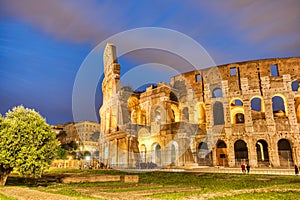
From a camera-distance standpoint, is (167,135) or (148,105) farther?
(148,105)

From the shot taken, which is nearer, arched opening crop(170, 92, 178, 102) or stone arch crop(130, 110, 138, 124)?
arched opening crop(170, 92, 178, 102)

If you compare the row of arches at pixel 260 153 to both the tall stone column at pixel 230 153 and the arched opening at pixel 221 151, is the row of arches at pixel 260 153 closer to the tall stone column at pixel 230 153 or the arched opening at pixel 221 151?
the arched opening at pixel 221 151

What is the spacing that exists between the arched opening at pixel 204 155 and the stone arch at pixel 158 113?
848cm

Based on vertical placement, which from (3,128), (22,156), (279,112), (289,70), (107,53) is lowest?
(22,156)

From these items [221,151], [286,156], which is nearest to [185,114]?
[221,151]

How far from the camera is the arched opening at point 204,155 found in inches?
1442

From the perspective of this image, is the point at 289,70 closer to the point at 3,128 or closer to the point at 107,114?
the point at 107,114

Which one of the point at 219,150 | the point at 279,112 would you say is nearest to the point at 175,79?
the point at 219,150

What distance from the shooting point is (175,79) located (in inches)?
1809

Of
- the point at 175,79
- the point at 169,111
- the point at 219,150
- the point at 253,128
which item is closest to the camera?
the point at 253,128

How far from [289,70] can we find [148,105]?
23.3 meters

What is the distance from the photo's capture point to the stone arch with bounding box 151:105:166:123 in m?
42.8

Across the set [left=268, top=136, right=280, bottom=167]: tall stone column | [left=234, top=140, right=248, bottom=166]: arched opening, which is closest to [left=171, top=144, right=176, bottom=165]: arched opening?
[left=234, top=140, right=248, bottom=166]: arched opening

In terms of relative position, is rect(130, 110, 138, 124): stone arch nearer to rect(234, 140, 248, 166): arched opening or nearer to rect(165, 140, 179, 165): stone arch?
rect(165, 140, 179, 165): stone arch
